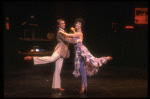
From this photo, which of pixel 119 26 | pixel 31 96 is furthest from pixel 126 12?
pixel 31 96

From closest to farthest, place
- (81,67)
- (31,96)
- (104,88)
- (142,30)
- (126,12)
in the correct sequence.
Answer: (31,96) < (81,67) < (104,88) < (126,12) < (142,30)

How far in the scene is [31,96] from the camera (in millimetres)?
6605

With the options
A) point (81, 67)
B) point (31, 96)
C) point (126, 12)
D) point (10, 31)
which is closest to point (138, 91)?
point (81, 67)

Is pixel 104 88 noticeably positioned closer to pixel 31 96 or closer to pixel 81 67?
pixel 81 67

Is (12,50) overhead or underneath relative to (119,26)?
underneath

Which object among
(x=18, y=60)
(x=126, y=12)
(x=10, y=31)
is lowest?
(x=18, y=60)

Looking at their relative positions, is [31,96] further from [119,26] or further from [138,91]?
[119,26]

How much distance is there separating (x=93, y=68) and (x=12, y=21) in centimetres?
1753

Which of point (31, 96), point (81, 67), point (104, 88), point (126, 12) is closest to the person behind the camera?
point (31, 96)

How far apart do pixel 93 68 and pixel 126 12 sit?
1700cm

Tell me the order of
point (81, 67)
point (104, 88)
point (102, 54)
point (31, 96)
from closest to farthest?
1. point (31, 96)
2. point (81, 67)
3. point (104, 88)
4. point (102, 54)

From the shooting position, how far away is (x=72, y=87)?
8.06 metres

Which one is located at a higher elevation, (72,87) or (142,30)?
(142,30)

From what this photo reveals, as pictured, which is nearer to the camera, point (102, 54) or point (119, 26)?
point (119, 26)
